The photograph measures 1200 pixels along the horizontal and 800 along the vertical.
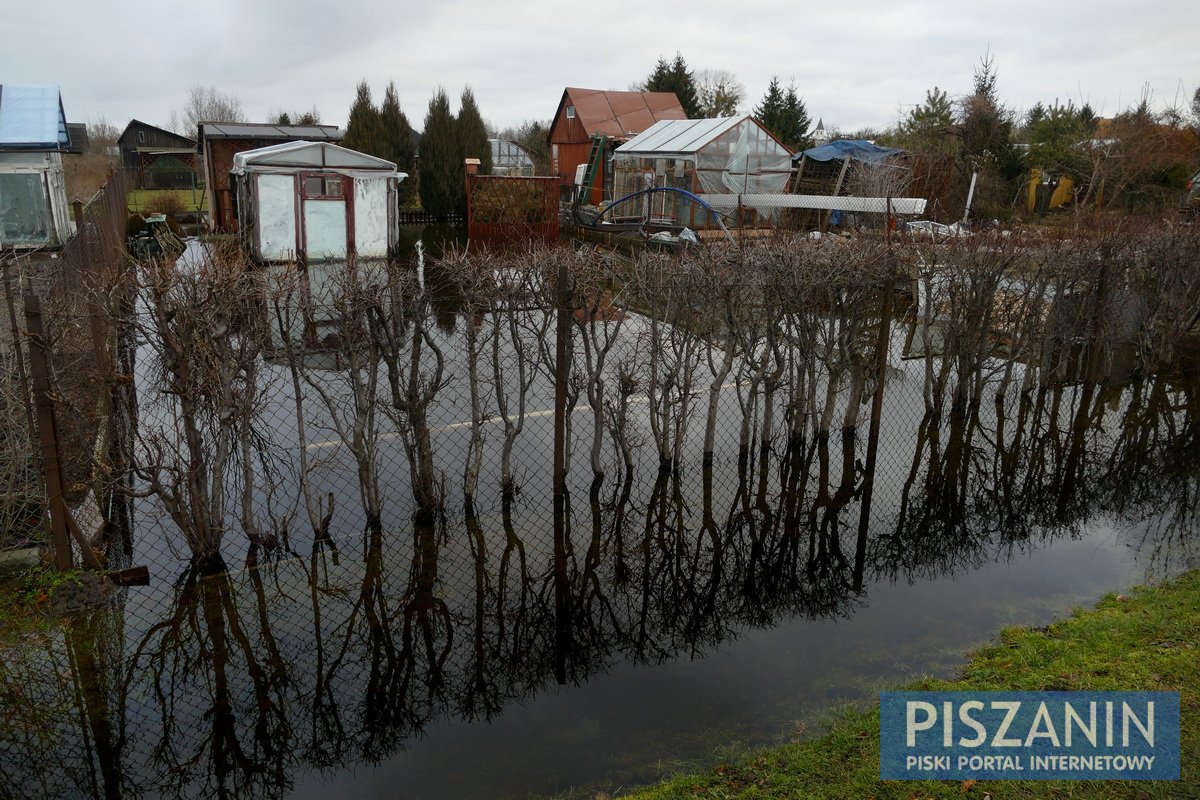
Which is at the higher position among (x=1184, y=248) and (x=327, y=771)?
(x=1184, y=248)

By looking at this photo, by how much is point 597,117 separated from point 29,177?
27672 mm

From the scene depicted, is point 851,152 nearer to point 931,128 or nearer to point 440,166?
point 931,128

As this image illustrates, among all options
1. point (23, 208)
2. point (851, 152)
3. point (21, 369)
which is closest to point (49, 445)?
point (21, 369)

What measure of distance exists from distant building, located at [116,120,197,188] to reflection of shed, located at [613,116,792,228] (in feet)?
77.1

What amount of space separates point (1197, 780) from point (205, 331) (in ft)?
18.0

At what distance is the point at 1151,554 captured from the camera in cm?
593

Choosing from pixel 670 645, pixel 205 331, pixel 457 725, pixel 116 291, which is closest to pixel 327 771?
pixel 457 725

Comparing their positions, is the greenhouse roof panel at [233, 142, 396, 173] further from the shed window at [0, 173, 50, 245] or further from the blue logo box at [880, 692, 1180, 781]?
the blue logo box at [880, 692, 1180, 781]

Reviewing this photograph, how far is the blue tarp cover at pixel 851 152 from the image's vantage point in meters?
28.6

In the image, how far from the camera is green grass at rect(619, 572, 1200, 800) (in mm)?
3439

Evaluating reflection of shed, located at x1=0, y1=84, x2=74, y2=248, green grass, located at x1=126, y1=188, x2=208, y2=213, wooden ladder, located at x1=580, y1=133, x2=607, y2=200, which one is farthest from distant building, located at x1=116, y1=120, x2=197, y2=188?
reflection of shed, located at x1=0, y1=84, x2=74, y2=248

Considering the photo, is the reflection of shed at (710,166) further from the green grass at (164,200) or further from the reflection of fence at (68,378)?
the reflection of fence at (68,378)

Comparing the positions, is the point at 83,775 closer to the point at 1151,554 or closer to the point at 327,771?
the point at 327,771

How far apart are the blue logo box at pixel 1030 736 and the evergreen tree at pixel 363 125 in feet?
109
